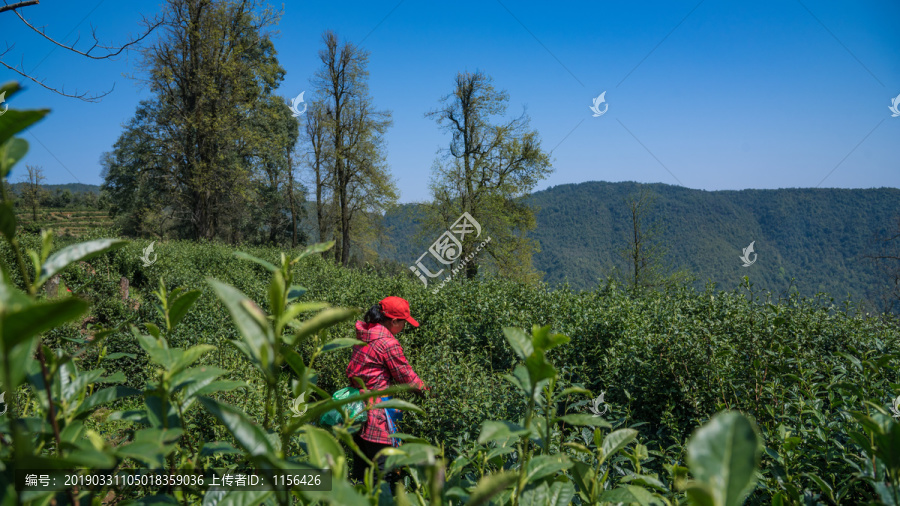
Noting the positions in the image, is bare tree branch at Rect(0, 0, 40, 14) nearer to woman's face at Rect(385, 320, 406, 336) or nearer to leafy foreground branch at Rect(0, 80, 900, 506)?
leafy foreground branch at Rect(0, 80, 900, 506)

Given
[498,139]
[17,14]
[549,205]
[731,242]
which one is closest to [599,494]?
[17,14]

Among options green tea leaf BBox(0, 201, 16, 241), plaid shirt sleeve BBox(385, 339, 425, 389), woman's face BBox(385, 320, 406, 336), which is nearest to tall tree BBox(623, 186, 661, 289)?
woman's face BBox(385, 320, 406, 336)

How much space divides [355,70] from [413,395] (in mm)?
21884

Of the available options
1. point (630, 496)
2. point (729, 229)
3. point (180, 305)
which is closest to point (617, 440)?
point (630, 496)

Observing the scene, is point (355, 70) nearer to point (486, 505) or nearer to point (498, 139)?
point (498, 139)

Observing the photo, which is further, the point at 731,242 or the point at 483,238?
the point at 731,242

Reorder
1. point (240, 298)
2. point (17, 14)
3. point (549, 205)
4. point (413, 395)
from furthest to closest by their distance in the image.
Answer: point (549, 205), point (413, 395), point (17, 14), point (240, 298)

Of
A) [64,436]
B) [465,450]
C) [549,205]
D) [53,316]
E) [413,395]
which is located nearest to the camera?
[53,316]

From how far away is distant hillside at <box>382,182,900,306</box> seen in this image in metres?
62.5

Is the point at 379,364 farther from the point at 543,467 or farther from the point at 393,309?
the point at 543,467

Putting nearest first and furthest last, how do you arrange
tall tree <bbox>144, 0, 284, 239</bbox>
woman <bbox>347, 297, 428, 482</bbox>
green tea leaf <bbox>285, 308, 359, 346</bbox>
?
1. green tea leaf <bbox>285, 308, 359, 346</bbox>
2. woman <bbox>347, 297, 428, 482</bbox>
3. tall tree <bbox>144, 0, 284, 239</bbox>

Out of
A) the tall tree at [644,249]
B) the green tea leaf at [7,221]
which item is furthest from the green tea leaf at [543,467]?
the tall tree at [644,249]

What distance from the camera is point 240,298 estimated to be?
1.90 feet

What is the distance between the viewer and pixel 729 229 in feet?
273
